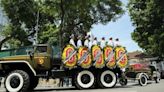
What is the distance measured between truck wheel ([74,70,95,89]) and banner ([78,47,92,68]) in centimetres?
38

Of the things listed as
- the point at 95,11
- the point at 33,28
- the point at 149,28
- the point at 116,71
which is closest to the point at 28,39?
the point at 33,28

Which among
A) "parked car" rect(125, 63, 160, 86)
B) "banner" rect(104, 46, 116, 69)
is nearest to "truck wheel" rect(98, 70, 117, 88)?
"banner" rect(104, 46, 116, 69)

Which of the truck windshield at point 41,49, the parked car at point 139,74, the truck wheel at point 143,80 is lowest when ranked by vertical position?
the truck wheel at point 143,80

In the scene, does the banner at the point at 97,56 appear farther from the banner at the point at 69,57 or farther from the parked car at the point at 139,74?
the parked car at the point at 139,74

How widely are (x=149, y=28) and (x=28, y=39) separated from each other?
1535 cm

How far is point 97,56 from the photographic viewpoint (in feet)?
73.9

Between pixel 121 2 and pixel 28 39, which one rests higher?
pixel 121 2

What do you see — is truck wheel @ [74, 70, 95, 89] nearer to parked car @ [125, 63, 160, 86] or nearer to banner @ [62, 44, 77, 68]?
banner @ [62, 44, 77, 68]

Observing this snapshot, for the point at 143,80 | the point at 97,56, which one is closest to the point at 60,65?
the point at 97,56

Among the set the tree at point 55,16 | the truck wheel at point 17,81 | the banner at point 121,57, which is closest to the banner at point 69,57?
the truck wheel at point 17,81

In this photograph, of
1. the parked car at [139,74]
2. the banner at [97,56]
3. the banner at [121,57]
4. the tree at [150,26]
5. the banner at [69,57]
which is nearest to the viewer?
the banner at [69,57]

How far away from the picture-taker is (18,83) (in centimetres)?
2089

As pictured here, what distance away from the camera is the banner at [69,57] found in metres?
21.8

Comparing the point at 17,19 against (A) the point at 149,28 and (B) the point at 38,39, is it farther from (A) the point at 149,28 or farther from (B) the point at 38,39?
(A) the point at 149,28
